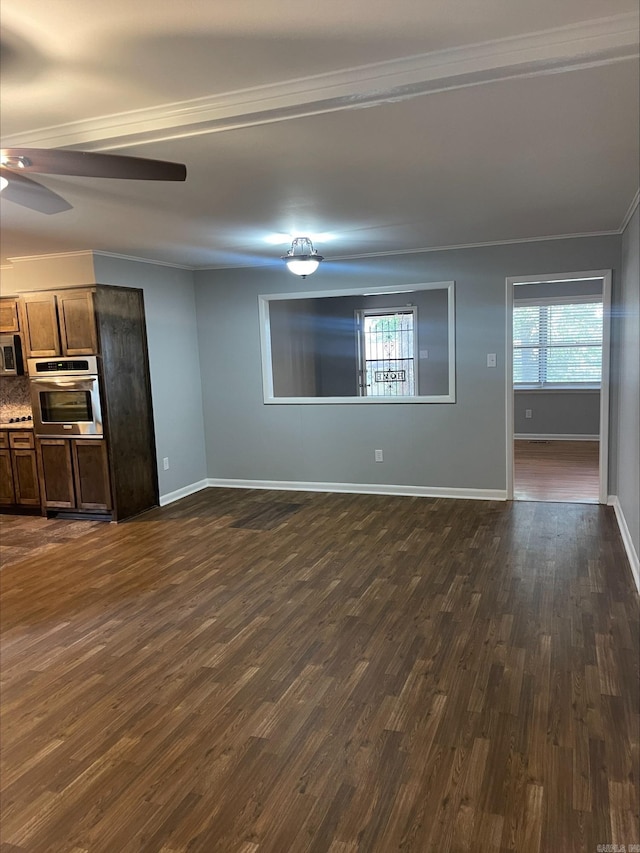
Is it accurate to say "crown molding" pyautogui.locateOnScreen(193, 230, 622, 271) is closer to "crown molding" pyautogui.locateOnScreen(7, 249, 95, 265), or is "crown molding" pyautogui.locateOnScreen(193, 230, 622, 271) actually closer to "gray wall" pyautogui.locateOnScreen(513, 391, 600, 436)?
"crown molding" pyautogui.locateOnScreen(7, 249, 95, 265)

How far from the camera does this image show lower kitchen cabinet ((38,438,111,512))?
541cm

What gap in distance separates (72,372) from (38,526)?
147 cm

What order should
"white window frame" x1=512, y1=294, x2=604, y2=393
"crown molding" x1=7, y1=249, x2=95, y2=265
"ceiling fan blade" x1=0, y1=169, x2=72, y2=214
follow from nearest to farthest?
"ceiling fan blade" x1=0, y1=169, x2=72, y2=214 → "crown molding" x1=7, y1=249, x2=95, y2=265 → "white window frame" x1=512, y1=294, x2=604, y2=393

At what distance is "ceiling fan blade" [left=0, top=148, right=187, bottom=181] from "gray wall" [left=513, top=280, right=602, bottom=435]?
24.2 feet

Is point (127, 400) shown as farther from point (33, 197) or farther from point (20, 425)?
point (33, 197)

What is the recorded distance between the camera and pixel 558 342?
872cm

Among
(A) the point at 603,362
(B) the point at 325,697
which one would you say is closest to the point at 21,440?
(B) the point at 325,697

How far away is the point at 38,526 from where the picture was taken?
552cm

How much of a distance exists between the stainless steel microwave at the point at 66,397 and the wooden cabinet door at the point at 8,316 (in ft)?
1.48

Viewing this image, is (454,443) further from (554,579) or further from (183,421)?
(183,421)

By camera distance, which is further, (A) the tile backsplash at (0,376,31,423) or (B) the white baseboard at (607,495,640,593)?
(A) the tile backsplash at (0,376,31,423)

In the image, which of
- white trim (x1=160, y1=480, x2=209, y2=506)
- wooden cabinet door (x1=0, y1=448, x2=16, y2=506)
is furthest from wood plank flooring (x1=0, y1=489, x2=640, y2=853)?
wooden cabinet door (x1=0, y1=448, x2=16, y2=506)

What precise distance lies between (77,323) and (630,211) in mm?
4474

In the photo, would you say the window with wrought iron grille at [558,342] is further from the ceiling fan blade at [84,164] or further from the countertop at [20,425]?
the ceiling fan blade at [84,164]
